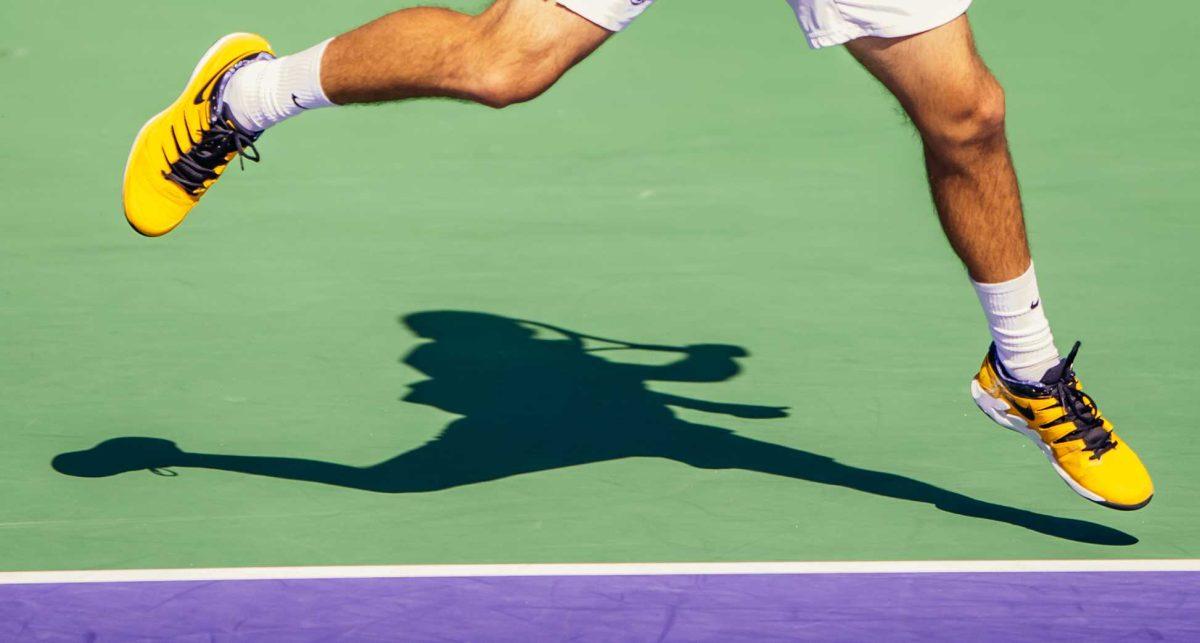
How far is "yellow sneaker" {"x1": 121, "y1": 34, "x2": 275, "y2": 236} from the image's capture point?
5.30 metres

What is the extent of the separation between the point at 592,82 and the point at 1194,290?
3.48 m

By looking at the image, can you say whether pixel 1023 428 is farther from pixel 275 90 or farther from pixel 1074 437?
pixel 275 90

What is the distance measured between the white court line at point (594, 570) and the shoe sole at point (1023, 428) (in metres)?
0.18

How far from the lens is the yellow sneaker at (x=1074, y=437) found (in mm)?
5168

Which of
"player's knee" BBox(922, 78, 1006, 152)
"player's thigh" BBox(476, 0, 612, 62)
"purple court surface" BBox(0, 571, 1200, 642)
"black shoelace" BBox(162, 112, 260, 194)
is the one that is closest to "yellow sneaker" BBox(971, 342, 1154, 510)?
"purple court surface" BBox(0, 571, 1200, 642)

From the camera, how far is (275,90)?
518 cm

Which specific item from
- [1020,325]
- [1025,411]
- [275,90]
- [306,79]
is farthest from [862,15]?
[275,90]

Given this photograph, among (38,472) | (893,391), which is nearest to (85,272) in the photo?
(38,472)

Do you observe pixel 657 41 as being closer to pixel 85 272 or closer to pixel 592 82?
pixel 592 82

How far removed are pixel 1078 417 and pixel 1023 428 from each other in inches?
6.0

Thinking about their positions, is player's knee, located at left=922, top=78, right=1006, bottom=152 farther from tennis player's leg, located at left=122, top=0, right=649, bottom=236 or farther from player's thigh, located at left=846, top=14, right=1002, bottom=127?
tennis player's leg, located at left=122, top=0, right=649, bottom=236

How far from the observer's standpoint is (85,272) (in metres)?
7.30

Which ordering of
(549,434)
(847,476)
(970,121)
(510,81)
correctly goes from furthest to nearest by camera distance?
(549,434) < (847,476) < (970,121) < (510,81)

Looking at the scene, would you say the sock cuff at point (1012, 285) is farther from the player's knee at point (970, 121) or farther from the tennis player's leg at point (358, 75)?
the tennis player's leg at point (358, 75)
